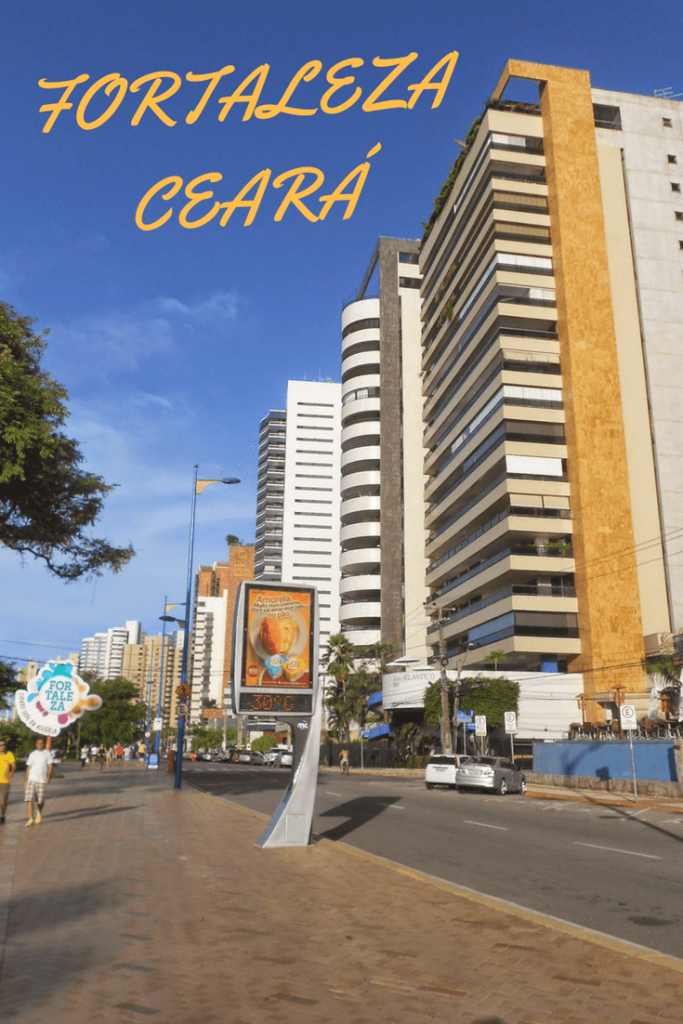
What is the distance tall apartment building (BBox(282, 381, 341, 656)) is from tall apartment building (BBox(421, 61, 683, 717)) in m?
63.8

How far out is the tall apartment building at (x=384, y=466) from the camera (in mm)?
81875

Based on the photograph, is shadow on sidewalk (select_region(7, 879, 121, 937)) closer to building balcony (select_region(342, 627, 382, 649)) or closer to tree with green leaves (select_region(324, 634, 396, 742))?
tree with green leaves (select_region(324, 634, 396, 742))

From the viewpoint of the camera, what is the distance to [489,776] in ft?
92.2

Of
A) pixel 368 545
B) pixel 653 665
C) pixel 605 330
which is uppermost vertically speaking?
pixel 605 330

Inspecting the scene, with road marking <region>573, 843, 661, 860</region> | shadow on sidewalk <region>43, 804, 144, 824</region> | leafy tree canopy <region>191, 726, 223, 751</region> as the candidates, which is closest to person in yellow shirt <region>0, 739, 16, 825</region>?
shadow on sidewalk <region>43, 804, 144, 824</region>

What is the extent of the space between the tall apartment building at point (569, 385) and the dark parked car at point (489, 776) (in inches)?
899

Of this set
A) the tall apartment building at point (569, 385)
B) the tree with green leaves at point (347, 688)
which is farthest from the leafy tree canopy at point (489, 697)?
the tree with green leaves at point (347, 688)

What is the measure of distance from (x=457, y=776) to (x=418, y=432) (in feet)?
196

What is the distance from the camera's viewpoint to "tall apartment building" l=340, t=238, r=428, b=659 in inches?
3223

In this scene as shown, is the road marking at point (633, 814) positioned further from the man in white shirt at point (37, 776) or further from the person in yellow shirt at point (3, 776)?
the person in yellow shirt at point (3, 776)

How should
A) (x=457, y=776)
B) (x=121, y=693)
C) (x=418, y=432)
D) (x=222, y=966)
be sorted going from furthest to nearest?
1. (x=418, y=432)
2. (x=121, y=693)
3. (x=457, y=776)
4. (x=222, y=966)

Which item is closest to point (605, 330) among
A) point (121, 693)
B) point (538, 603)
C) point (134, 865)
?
point (538, 603)

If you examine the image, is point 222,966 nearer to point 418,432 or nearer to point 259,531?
point 418,432

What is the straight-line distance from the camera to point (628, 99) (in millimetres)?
62844
